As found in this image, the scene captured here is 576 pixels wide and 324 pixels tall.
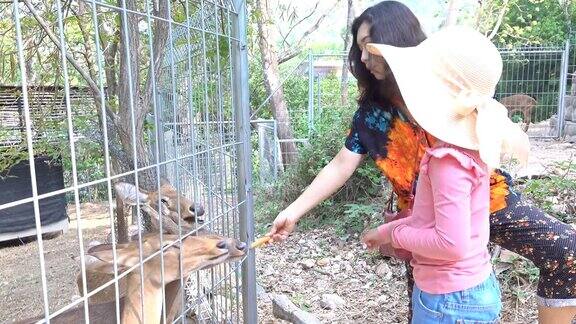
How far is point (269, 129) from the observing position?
7.64 meters

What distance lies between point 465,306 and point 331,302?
2.18 m

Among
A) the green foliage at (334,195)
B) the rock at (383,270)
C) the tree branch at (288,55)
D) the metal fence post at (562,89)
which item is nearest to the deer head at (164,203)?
the rock at (383,270)

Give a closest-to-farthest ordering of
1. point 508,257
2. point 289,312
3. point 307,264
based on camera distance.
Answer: point 289,312, point 508,257, point 307,264

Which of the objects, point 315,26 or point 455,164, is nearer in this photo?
point 455,164

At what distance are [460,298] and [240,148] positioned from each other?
3.69ft

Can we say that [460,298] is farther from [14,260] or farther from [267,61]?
[267,61]

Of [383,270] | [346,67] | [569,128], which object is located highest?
[346,67]

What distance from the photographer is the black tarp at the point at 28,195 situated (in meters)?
5.80

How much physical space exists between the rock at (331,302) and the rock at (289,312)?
263 mm

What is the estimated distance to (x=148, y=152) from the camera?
117 inches

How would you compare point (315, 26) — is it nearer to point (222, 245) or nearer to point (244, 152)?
point (244, 152)

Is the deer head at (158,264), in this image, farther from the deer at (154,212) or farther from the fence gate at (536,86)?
the fence gate at (536,86)

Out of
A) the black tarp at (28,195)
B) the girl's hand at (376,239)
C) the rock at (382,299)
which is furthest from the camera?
the black tarp at (28,195)

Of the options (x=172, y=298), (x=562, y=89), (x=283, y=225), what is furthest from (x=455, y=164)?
(x=562, y=89)
